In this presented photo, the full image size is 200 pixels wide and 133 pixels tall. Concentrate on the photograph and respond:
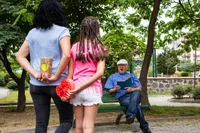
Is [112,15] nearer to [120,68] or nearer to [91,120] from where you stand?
[120,68]

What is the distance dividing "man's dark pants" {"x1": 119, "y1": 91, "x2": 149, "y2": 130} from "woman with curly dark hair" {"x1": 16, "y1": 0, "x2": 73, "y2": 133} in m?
3.39

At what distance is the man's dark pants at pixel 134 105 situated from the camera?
7.31 meters

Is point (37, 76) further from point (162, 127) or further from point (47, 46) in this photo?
point (162, 127)

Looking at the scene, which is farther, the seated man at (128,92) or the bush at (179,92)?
the bush at (179,92)

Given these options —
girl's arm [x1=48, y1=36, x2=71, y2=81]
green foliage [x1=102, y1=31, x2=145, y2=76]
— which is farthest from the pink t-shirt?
green foliage [x1=102, y1=31, x2=145, y2=76]

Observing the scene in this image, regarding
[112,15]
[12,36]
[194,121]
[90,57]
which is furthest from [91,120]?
[112,15]

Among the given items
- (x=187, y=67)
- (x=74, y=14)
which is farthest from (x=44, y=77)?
(x=187, y=67)

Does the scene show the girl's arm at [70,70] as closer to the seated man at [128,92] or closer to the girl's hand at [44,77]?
the girl's hand at [44,77]

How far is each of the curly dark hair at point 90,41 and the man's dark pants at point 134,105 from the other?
11.5 feet

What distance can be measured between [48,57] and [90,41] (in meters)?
0.47

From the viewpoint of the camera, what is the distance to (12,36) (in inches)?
419

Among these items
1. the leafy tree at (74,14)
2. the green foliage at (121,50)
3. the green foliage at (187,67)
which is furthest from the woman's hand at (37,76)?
the green foliage at (187,67)

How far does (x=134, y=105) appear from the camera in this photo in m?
7.41

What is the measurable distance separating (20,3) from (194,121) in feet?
18.7
